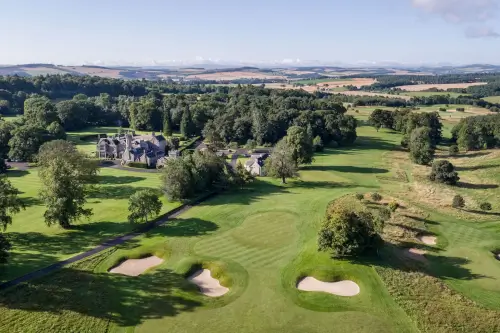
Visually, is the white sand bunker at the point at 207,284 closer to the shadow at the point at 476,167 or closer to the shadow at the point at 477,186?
the shadow at the point at 477,186

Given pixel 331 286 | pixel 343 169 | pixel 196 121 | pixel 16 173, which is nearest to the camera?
pixel 331 286

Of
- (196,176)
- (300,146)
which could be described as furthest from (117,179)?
(300,146)

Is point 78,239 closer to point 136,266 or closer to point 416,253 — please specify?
point 136,266

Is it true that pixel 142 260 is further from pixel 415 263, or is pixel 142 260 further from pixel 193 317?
pixel 415 263

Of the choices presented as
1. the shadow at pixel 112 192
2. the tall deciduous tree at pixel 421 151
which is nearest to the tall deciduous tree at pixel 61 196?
the shadow at pixel 112 192

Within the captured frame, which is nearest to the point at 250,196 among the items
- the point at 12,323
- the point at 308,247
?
the point at 308,247

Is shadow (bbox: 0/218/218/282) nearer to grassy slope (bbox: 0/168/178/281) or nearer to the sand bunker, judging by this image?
grassy slope (bbox: 0/168/178/281)

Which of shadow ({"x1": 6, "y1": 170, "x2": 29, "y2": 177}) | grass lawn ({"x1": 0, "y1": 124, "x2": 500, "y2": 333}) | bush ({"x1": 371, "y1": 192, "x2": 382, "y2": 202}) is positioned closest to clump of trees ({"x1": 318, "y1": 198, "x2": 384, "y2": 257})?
grass lawn ({"x1": 0, "y1": 124, "x2": 500, "y2": 333})
